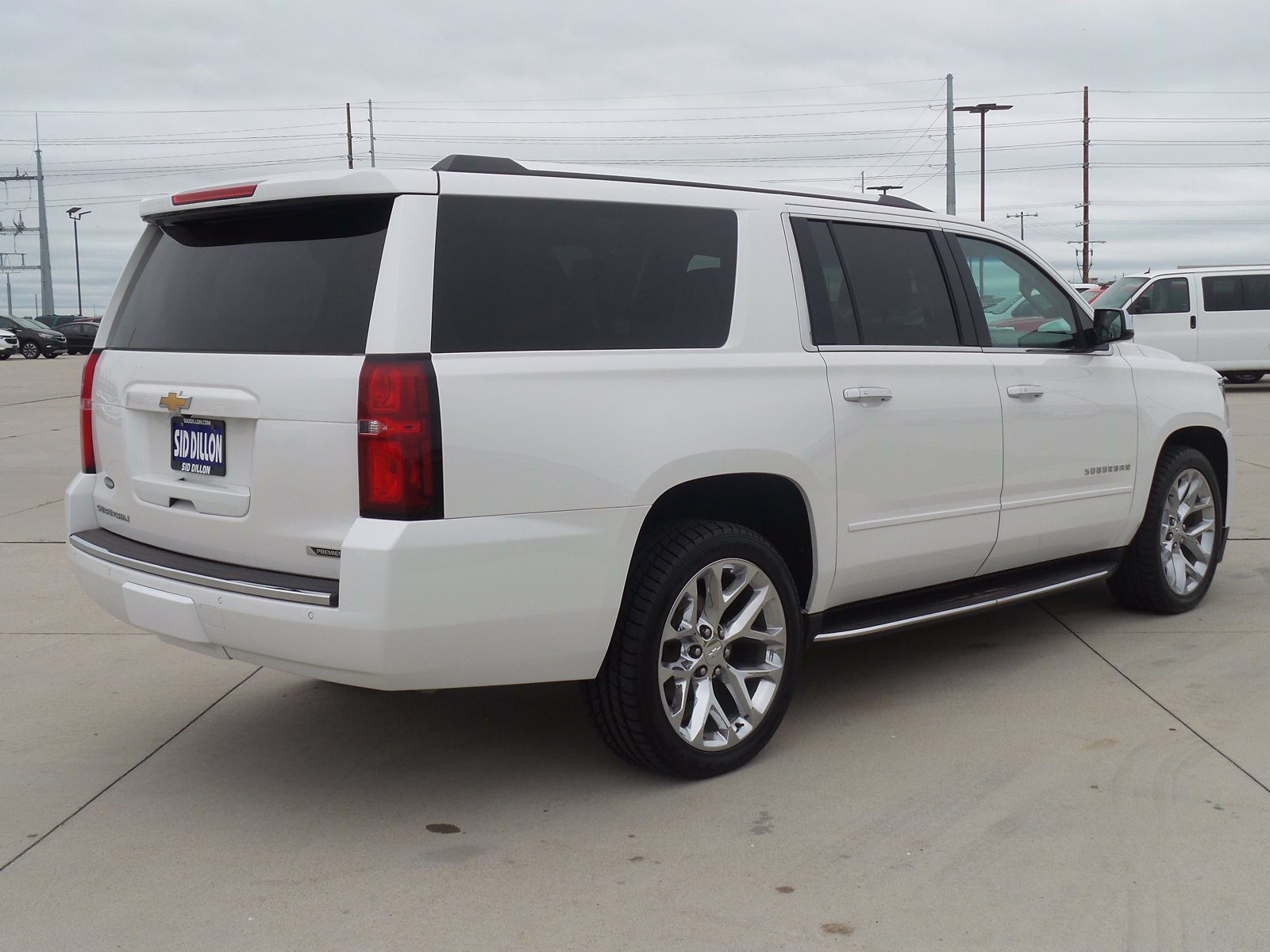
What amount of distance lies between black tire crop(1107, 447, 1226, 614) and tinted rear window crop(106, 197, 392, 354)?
3856 millimetres

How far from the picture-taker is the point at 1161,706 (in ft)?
15.4

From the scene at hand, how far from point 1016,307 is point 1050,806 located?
232 cm

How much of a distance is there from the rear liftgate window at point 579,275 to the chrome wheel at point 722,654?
2.52ft

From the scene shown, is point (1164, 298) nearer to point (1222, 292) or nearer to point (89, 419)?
point (1222, 292)

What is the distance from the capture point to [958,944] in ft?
9.70

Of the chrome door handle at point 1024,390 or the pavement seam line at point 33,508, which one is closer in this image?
the chrome door handle at point 1024,390

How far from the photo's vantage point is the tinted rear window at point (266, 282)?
347 centimetres

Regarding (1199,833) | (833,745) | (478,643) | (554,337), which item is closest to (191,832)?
(478,643)

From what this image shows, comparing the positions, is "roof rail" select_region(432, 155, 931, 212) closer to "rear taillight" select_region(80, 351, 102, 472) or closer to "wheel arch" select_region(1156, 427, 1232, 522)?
"rear taillight" select_region(80, 351, 102, 472)

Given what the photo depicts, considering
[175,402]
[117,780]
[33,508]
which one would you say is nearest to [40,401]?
[33,508]

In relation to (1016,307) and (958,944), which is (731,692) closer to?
(958,944)

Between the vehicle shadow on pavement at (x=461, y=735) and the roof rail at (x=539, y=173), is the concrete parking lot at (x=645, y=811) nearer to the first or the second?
the vehicle shadow on pavement at (x=461, y=735)

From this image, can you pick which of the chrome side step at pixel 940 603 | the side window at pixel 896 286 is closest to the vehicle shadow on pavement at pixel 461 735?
the chrome side step at pixel 940 603

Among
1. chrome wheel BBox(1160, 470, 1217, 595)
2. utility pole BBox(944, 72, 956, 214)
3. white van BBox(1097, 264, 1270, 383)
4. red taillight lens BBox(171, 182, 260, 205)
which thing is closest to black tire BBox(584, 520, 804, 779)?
red taillight lens BBox(171, 182, 260, 205)
